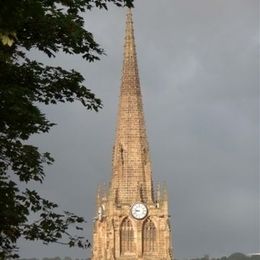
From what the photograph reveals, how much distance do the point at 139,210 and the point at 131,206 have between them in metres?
0.85

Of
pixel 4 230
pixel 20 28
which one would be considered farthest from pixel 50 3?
pixel 4 230

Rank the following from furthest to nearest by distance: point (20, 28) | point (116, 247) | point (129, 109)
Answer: point (129, 109) < point (116, 247) < point (20, 28)

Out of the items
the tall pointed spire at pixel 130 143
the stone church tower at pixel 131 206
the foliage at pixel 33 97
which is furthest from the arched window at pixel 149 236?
the foliage at pixel 33 97

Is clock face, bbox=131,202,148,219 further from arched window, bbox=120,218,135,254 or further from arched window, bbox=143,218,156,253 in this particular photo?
arched window, bbox=120,218,135,254

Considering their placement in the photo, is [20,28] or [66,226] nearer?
[20,28]

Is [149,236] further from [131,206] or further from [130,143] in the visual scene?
[130,143]

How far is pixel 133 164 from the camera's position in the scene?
80375 millimetres

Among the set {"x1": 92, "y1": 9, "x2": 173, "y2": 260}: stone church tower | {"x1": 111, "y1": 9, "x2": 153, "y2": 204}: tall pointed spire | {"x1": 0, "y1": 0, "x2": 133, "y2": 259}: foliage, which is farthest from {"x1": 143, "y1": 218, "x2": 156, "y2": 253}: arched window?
{"x1": 0, "y1": 0, "x2": 133, "y2": 259}: foliage

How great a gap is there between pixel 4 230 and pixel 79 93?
11.2 ft

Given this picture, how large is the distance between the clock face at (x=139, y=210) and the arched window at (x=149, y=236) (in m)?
0.71

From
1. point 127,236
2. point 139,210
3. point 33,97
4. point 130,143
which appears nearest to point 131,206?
point 139,210

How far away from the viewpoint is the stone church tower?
7619cm

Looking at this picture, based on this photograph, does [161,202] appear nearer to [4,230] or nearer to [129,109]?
[129,109]

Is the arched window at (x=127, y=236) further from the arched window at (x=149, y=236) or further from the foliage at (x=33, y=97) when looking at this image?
the foliage at (x=33, y=97)
